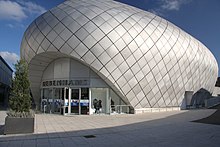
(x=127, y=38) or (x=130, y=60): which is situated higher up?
(x=127, y=38)

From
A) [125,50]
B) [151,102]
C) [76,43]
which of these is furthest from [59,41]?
[151,102]

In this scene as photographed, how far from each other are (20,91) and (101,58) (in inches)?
461

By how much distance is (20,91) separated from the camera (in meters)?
11.6

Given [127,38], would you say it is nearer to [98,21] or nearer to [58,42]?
[98,21]

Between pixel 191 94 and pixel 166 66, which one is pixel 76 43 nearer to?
pixel 166 66

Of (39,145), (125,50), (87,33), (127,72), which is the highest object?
(87,33)

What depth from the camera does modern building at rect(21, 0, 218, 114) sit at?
74.1 ft

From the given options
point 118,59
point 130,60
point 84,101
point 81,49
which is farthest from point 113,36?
point 84,101

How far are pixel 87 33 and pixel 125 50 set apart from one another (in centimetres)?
431

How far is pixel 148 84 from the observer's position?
24891 mm

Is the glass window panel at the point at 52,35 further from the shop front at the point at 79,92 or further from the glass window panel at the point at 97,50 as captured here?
the glass window panel at the point at 97,50

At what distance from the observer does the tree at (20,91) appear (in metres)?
11.3

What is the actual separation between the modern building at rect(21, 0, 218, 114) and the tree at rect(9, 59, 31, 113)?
1055 centimetres

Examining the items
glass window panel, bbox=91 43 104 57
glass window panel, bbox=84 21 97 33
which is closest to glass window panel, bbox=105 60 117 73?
glass window panel, bbox=91 43 104 57
